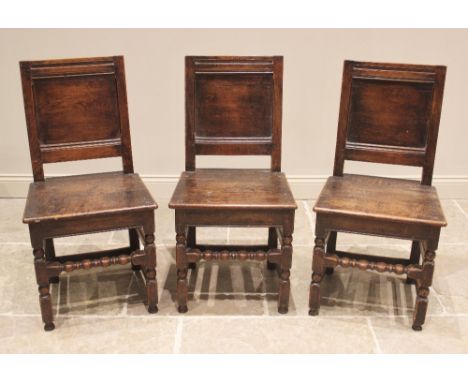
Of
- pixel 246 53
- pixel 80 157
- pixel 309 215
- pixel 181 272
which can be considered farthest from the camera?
pixel 309 215

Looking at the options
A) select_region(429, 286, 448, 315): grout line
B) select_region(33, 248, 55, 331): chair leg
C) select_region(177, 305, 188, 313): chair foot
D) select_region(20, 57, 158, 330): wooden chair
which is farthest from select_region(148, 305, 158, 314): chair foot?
select_region(429, 286, 448, 315): grout line

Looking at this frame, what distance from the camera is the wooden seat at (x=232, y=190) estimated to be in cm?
236

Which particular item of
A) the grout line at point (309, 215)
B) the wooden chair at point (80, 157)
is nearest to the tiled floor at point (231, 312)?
the wooden chair at point (80, 157)

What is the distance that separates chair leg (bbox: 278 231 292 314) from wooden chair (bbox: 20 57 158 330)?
22.6 inches

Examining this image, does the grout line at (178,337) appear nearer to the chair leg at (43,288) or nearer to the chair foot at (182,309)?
the chair foot at (182,309)

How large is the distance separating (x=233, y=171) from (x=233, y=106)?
1.04 feet

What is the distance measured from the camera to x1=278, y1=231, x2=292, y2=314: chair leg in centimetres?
245

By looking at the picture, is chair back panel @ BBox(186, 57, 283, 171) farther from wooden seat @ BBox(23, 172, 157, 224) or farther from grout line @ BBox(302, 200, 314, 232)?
grout line @ BBox(302, 200, 314, 232)

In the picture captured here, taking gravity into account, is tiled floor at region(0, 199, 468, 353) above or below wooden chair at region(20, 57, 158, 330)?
below

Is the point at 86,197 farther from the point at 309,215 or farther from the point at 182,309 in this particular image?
the point at 309,215

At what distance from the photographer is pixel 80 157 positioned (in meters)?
2.62

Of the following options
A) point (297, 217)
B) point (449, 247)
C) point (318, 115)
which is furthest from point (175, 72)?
point (449, 247)

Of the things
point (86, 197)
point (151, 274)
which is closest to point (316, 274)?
point (151, 274)

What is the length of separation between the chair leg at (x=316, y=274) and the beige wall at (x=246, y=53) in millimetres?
1357
